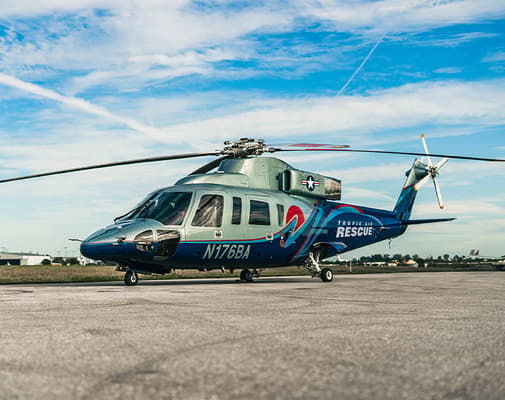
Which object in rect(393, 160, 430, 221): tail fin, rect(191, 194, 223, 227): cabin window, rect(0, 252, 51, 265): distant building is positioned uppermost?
rect(393, 160, 430, 221): tail fin

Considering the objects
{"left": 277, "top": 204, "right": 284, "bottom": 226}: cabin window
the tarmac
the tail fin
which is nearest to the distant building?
the tail fin

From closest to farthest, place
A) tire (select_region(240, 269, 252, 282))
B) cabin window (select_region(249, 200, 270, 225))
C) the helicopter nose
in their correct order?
the helicopter nose < cabin window (select_region(249, 200, 270, 225)) < tire (select_region(240, 269, 252, 282))

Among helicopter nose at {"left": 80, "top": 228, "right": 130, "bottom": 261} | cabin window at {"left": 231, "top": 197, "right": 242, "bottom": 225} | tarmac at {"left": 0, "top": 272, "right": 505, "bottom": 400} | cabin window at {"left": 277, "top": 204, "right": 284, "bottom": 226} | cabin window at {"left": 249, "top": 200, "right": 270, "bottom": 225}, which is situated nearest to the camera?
tarmac at {"left": 0, "top": 272, "right": 505, "bottom": 400}

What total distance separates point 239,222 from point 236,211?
1.17 feet

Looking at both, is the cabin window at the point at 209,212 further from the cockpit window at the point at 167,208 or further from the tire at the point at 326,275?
the tire at the point at 326,275

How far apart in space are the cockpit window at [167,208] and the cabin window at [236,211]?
1.54m

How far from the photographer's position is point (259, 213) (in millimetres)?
17188

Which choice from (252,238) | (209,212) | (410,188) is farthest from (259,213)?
(410,188)

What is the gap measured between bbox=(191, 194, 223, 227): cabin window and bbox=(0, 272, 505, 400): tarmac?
817cm

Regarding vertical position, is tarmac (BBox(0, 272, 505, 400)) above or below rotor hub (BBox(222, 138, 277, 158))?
below

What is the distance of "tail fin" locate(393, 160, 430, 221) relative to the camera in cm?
2416

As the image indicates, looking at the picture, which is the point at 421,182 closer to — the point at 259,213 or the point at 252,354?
the point at 259,213

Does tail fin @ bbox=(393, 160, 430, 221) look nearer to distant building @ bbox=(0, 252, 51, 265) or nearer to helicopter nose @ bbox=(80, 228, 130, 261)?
helicopter nose @ bbox=(80, 228, 130, 261)

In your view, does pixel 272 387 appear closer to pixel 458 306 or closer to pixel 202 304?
pixel 202 304
